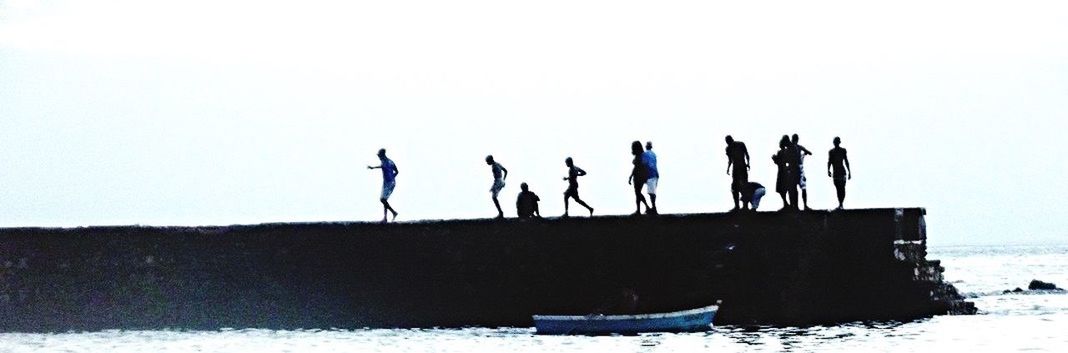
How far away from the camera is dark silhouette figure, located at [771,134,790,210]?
32312 mm

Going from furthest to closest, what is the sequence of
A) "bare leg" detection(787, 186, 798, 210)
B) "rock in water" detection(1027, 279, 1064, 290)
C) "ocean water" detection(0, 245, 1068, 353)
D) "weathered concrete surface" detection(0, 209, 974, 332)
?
"rock in water" detection(1027, 279, 1064, 290) → "weathered concrete surface" detection(0, 209, 974, 332) → "bare leg" detection(787, 186, 798, 210) → "ocean water" detection(0, 245, 1068, 353)

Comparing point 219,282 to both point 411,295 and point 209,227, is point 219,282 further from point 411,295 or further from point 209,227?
point 411,295

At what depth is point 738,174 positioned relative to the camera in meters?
32.5

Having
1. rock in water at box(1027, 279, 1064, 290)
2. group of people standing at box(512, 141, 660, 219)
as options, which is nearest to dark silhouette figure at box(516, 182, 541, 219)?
group of people standing at box(512, 141, 660, 219)

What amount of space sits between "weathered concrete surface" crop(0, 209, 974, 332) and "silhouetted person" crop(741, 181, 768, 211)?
25 centimetres

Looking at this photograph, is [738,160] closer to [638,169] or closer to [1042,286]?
[638,169]

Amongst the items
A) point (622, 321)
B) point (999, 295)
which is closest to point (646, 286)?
point (622, 321)

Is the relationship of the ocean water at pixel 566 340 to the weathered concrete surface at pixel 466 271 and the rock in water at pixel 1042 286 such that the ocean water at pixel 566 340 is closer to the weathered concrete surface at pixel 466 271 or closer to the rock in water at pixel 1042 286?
the weathered concrete surface at pixel 466 271

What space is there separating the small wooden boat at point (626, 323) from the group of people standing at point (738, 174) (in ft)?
5.78

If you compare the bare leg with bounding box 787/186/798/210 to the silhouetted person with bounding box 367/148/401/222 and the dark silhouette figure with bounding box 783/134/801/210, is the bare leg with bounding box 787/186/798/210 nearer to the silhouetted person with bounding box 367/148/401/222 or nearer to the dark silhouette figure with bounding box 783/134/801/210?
the dark silhouette figure with bounding box 783/134/801/210

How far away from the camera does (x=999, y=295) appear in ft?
196

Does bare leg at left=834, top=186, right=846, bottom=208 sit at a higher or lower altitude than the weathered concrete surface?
higher

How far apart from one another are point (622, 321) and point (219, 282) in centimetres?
719

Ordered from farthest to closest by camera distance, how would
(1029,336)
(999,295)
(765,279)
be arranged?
1. (999,295)
2. (1029,336)
3. (765,279)
